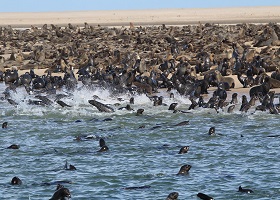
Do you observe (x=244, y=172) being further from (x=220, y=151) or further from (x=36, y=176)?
(x=36, y=176)

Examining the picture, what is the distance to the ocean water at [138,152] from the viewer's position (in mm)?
10664

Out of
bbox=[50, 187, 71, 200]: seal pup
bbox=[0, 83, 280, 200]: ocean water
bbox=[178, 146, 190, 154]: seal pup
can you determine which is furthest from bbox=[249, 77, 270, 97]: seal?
bbox=[50, 187, 71, 200]: seal pup

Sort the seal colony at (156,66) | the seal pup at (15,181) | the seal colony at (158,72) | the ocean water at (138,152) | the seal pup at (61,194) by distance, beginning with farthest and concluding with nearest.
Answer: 1. the seal colony at (156,66)
2. the seal colony at (158,72)
3. the seal pup at (15,181)
4. the ocean water at (138,152)
5. the seal pup at (61,194)

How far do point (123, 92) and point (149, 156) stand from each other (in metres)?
7.15

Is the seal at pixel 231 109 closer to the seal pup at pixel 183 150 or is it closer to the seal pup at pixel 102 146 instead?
the seal pup at pixel 183 150

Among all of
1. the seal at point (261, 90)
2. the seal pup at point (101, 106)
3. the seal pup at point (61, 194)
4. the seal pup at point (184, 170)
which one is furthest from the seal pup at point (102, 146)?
the seal at point (261, 90)

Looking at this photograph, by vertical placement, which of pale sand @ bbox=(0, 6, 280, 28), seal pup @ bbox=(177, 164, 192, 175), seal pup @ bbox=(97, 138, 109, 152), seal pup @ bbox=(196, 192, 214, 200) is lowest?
pale sand @ bbox=(0, 6, 280, 28)

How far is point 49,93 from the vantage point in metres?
20.2

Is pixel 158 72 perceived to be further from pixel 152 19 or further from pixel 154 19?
pixel 154 19

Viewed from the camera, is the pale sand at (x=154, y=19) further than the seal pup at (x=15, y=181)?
Yes

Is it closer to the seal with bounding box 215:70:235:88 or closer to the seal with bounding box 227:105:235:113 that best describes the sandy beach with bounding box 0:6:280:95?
the seal with bounding box 215:70:235:88

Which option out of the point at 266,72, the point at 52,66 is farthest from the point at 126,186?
the point at 52,66

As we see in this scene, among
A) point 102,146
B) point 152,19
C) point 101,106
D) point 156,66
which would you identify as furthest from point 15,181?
point 152,19

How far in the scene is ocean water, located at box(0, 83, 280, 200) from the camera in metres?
10.7
